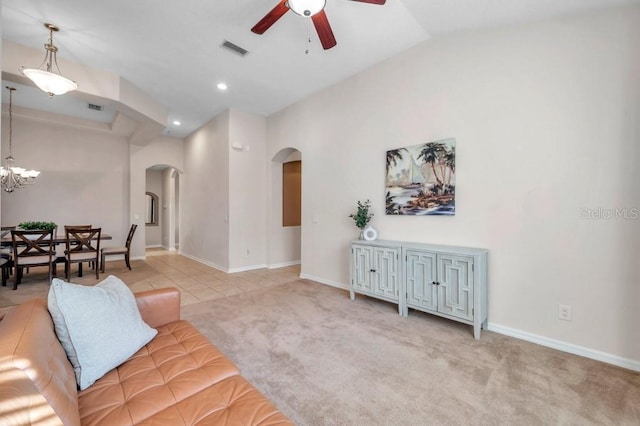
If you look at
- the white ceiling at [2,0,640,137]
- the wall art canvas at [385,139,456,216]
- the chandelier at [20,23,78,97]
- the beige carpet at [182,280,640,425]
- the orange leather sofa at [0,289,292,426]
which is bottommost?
the beige carpet at [182,280,640,425]

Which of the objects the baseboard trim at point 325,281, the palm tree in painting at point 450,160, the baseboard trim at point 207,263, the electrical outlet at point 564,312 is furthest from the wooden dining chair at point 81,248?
the electrical outlet at point 564,312

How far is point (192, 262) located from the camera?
6715mm

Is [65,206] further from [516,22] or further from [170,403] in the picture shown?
[516,22]

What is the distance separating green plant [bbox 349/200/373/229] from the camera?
3910 mm

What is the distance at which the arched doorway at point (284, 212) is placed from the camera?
19.5 feet

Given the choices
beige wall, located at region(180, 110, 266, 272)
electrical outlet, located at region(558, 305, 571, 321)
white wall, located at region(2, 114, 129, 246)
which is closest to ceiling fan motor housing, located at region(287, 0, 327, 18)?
electrical outlet, located at region(558, 305, 571, 321)

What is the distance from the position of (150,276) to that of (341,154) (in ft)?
13.8

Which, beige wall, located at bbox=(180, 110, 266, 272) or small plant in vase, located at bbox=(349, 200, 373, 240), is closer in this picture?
small plant in vase, located at bbox=(349, 200, 373, 240)

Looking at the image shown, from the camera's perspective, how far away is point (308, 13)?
2.14 metres

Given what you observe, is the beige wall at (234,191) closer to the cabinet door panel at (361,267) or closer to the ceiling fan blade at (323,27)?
the cabinet door panel at (361,267)

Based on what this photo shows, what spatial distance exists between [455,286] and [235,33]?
364 cm

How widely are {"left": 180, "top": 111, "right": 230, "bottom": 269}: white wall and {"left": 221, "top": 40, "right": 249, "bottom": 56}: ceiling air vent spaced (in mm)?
2164

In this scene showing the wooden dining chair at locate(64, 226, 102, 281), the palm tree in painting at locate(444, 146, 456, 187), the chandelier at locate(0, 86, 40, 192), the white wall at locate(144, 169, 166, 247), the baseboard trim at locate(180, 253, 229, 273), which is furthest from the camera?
the white wall at locate(144, 169, 166, 247)

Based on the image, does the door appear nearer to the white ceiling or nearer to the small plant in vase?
the small plant in vase
